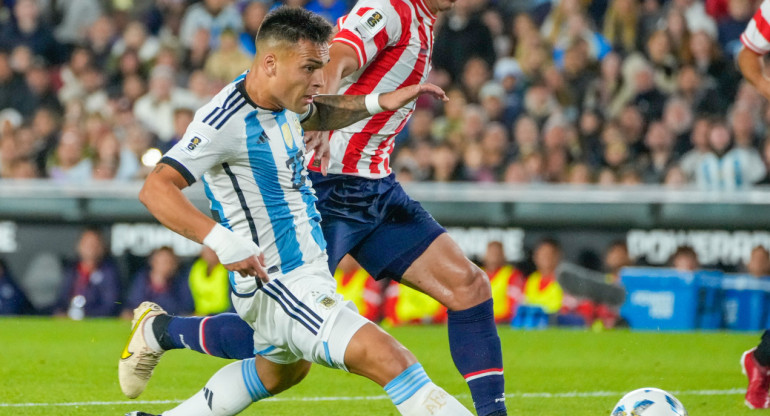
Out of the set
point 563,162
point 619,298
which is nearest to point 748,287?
point 619,298

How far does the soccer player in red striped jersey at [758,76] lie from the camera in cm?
688

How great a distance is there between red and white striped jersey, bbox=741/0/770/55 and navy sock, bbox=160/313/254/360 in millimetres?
3389

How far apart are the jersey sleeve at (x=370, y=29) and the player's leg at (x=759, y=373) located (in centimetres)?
280

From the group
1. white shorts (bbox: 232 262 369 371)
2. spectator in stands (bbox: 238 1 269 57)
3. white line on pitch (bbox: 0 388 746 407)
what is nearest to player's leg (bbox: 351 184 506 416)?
white shorts (bbox: 232 262 369 371)

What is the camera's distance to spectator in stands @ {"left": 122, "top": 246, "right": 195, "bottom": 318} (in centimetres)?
1291

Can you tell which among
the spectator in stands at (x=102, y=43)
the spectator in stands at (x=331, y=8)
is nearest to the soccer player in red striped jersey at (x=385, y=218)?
the spectator in stands at (x=331, y=8)

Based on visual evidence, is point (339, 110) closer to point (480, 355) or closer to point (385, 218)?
point (385, 218)

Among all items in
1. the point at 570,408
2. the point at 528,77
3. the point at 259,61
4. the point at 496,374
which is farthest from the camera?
the point at 528,77

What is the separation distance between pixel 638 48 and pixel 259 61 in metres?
10.5

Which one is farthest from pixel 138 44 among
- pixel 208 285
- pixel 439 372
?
pixel 439 372

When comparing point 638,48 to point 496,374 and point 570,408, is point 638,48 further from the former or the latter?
point 496,374

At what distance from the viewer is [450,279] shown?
5.91 m

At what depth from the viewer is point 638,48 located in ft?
48.2

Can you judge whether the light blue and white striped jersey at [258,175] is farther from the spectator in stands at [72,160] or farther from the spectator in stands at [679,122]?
the spectator in stands at [72,160]
